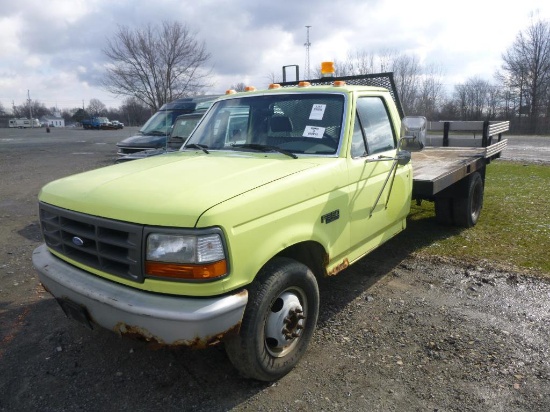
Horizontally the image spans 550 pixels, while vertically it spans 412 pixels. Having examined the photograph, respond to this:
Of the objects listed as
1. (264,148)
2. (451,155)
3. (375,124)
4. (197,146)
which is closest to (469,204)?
(451,155)

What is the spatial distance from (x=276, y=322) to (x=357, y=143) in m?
1.71

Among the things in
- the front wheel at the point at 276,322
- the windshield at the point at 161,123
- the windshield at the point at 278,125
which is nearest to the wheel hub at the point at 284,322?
the front wheel at the point at 276,322

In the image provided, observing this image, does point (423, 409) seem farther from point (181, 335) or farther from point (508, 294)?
point (508, 294)

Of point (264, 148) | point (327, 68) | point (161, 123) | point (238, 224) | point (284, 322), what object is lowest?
point (284, 322)

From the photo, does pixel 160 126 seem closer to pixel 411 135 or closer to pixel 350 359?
pixel 411 135

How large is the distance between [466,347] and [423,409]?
2.89ft

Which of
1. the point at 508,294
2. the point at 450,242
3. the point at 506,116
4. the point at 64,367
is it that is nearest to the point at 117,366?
the point at 64,367

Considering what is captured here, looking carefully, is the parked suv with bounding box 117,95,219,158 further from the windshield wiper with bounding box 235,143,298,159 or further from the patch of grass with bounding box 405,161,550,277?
the windshield wiper with bounding box 235,143,298,159

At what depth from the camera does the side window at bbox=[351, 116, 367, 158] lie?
3.54 m

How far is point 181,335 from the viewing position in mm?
2301

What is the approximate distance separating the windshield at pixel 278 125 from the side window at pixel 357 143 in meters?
0.17

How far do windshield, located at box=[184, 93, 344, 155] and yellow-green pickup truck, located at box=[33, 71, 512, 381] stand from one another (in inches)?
0.5

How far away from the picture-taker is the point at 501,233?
19.8ft

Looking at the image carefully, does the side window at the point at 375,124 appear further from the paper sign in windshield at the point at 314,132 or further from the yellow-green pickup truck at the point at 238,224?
the paper sign in windshield at the point at 314,132
